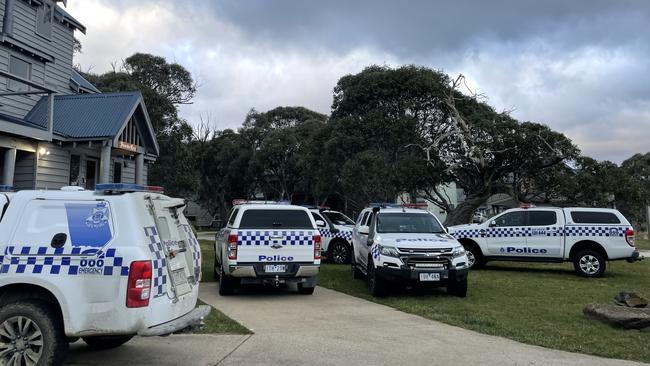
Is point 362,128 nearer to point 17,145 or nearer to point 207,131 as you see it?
point 17,145

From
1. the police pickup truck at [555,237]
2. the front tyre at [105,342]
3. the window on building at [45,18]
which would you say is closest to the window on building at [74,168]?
the window on building at [45,18]

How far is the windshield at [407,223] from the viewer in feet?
37.0

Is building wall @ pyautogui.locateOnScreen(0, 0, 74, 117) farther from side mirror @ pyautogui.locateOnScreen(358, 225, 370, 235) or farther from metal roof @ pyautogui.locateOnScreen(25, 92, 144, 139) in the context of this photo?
side mirror @ pyautogui.locateOnScreen(358, 225, 370, 235)

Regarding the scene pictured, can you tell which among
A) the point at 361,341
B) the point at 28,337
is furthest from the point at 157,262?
the point at 361,341

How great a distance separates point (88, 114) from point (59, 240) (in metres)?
12.8

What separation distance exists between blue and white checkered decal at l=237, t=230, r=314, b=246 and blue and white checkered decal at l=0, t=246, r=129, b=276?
209 inches

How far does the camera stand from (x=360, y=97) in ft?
80.3

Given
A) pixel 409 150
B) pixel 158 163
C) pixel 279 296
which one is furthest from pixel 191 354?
pixel 158 163

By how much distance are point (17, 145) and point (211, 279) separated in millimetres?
6245

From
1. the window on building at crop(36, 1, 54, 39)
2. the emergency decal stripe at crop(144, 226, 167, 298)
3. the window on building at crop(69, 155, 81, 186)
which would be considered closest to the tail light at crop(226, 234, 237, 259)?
the emergency decal stripe at crop(144, 226, 167, 298)

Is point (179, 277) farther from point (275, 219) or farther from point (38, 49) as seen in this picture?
point (38, 49)

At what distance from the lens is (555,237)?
569 inches

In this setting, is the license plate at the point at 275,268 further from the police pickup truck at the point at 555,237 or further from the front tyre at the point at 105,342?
the police pickup truck at the point at 555,237

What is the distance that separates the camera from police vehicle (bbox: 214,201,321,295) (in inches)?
395
